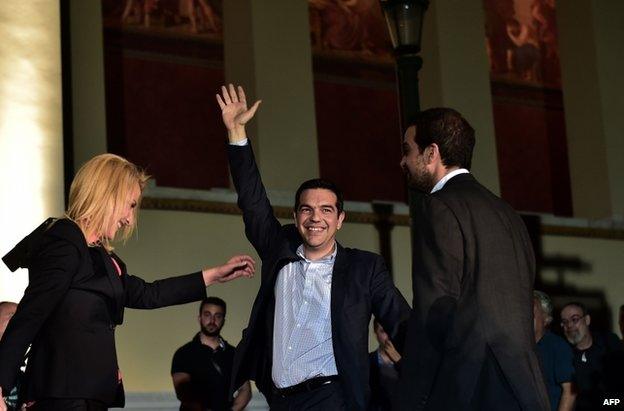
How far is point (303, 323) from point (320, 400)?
393 millimetres

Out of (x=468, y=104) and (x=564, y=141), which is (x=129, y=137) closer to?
(x=468, y=104)

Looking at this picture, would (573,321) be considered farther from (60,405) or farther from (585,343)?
(60,405)

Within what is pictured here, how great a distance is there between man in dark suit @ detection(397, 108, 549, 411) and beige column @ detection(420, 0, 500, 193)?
8.66 meters

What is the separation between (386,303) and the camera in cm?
593

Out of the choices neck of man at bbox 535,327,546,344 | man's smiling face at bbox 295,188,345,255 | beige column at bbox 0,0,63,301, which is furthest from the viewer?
beige column at bbox 0,0,63,301

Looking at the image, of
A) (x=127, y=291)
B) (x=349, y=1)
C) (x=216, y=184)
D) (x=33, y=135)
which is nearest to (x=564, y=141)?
(x=349, y=1)

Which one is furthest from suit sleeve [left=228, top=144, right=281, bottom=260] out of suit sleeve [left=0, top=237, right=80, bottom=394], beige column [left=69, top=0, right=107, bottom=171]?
beige column [left=69, top=0, right=107, bottom=171]

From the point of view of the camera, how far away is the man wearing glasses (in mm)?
9469

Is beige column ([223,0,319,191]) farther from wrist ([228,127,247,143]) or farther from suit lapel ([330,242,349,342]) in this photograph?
suit lapel ([330,242,349,342])

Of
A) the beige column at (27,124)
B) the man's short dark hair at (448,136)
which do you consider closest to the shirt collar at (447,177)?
the man's short dark hair at (448,136)

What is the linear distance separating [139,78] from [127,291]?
30.7 feet

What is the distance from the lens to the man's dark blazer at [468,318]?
4391 mm

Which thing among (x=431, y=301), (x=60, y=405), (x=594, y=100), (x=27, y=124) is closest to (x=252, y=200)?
(x=60, y=405)

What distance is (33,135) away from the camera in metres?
10.2
